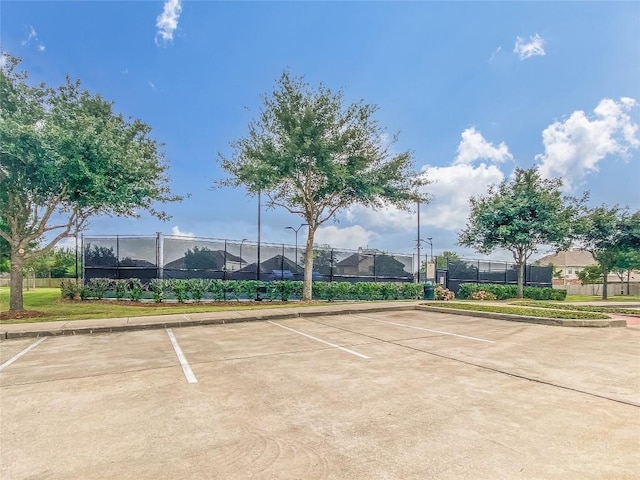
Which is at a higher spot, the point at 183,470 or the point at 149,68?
the point at 149,68

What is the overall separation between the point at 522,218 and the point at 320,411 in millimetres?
23592

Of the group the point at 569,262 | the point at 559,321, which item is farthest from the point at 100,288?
the point at 569,262

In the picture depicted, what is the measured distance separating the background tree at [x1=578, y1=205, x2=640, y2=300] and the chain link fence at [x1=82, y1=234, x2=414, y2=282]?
19.2 m

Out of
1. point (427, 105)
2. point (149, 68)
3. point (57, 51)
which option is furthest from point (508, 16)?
point (57, 51)

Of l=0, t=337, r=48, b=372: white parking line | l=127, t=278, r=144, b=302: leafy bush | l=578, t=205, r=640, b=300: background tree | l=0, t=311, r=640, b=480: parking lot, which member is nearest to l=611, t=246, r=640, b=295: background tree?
l=578, t=205, r=640, b=300: background tree

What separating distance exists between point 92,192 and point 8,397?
9854 mm

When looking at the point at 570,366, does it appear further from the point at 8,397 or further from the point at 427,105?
the point at 427,105

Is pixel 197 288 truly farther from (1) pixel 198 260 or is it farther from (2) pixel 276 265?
(2) pixel 276 265

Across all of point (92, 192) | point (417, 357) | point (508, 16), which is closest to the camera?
point (417, 357)

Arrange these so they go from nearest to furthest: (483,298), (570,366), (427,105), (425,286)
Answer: (570,366) → (427,105) → (425,286) → (483,298)

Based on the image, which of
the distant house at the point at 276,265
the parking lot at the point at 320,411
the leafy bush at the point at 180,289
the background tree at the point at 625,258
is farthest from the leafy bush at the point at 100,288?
the background tree at the point at 625,258

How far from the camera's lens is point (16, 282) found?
42.9 feet

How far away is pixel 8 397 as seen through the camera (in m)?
4.55

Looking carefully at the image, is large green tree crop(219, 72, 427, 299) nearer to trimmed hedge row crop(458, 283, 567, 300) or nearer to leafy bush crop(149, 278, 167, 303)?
Answer: leafy bush crop(149, 278, 167, 303)
